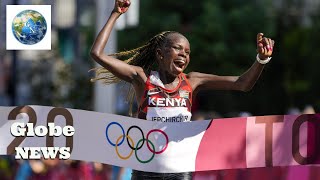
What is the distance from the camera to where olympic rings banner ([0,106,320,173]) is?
22.2 ft

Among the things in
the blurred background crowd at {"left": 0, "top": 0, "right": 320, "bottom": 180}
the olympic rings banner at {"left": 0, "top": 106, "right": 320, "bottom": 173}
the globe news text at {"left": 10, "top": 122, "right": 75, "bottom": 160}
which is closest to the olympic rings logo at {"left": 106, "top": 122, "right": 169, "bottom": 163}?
the olympic rings banner at {"left": 0, "top": 106, "right": 320, "bottom": 173}

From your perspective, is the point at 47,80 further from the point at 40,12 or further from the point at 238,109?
the point at 40,12

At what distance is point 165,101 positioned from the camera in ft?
21.5

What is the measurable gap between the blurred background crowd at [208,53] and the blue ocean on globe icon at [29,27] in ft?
28.0

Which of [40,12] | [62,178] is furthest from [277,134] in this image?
[62,178]

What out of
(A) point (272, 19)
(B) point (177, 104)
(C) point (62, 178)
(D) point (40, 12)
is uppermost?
(A) point (272, 19)

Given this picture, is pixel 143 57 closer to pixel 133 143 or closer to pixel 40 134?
pixel 133 143

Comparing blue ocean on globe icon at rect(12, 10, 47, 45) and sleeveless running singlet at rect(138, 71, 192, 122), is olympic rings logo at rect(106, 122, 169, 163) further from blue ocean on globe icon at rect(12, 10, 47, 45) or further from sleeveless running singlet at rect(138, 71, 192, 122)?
blue ocean on globe icon at rect(12, 10, 47, 45)

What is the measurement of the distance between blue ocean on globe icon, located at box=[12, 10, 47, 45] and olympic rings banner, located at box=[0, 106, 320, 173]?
505 millimetres

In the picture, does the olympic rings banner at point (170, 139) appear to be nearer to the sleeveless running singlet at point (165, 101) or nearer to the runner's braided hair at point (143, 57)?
the sleeveless running singlet at point (165, 101)

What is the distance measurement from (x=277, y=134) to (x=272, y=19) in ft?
57.2

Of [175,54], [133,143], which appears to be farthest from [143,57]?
[133,143]

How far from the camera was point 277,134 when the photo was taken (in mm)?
7000

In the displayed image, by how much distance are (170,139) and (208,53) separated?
15.7m
